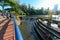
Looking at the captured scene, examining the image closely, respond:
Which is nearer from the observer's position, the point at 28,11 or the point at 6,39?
the point at 6,39

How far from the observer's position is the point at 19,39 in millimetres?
1947

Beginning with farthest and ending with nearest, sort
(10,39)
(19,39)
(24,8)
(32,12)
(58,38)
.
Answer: (32,12)
(24,8)
(58,38)
(10,39)
(19,39)

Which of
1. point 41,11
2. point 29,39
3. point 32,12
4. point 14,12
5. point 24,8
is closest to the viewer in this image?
point 29,39

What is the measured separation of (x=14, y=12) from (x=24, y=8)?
154 feet

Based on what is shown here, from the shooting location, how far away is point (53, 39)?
11.0 metres

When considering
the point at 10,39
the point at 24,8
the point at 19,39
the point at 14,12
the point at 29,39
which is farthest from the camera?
the point at 24,8

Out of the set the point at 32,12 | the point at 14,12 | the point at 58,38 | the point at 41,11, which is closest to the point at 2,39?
the point at 58,38

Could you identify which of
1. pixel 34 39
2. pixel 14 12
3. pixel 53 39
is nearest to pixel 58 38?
pixel 53 39

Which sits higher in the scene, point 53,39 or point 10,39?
point 10,39

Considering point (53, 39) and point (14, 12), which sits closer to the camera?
point (53, 39)

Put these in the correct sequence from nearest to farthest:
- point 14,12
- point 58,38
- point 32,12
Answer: point 58,38 < point 14,12 < point 32,12

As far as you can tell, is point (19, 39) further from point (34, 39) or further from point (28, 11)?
point (28, 11)

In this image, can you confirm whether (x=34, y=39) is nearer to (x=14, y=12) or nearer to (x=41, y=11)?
(x=14, y=12)

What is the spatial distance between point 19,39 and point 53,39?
9.45m
